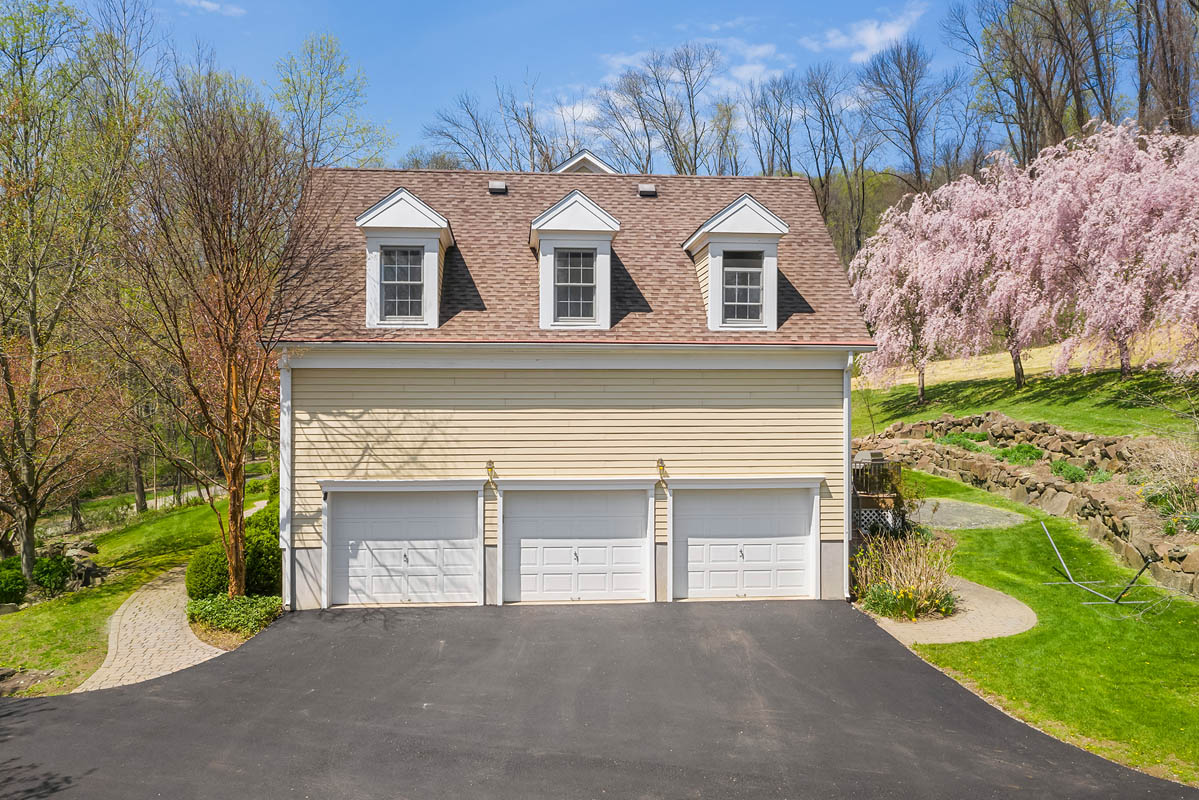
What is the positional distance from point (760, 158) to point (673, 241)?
3357cm

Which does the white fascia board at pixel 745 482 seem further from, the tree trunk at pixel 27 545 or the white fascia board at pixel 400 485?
the tree trunk at pixel 27 545

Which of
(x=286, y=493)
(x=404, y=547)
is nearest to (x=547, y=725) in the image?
(x=404, y=547)

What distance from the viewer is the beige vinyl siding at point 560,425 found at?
13.4 m

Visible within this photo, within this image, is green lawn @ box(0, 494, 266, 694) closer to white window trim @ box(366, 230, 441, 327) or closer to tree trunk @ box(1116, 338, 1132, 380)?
white window trim @ box(366, 230, 441, 327)

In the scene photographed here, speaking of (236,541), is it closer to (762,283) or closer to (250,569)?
(250,569)

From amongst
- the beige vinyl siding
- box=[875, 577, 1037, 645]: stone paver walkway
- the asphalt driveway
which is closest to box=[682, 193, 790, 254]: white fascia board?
the beige vinyl siding

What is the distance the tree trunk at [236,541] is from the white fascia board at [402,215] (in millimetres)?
5431

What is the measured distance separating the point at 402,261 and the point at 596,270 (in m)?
3.88

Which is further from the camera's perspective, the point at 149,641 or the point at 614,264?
the point at 614,264

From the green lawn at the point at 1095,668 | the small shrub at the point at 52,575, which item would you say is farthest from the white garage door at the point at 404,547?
the green lawn at the point at 1095,668

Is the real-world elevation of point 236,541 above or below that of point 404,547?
above

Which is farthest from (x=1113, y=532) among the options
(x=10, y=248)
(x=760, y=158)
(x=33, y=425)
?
(x=760, y=158)

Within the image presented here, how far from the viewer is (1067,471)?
62.6 ft

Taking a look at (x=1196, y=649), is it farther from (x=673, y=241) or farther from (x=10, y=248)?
(x=10, y=248)
